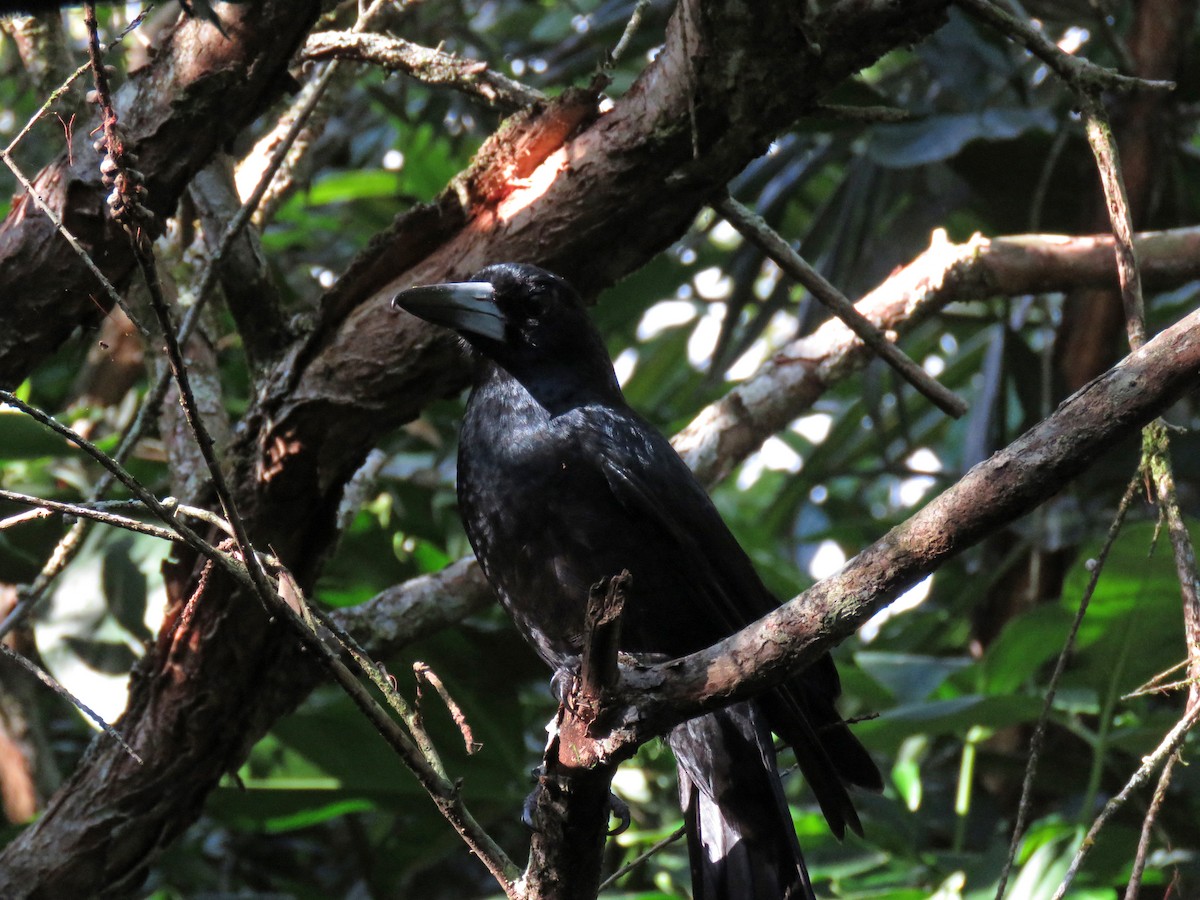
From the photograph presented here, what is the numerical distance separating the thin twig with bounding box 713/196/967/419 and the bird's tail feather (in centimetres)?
72

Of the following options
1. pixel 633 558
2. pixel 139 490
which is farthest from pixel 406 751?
pixel 633 558

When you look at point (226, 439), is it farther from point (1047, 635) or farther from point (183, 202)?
point (1047, 635)

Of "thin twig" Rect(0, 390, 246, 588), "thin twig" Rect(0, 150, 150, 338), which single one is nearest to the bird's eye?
"thin twig" Rect(0, 150, 150, 338)

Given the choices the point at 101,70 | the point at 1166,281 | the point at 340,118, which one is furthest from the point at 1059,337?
the point at 101,70

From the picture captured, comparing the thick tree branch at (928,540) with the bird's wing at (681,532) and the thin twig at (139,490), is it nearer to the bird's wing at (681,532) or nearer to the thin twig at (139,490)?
the thin twig at (139,490)

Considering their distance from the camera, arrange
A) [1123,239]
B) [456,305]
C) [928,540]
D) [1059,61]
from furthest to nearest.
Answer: [456,305] → [1059,61] → [1123,239] → [928,540]

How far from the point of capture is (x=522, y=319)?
2.54 metres

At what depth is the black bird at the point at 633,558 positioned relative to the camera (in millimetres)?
2342

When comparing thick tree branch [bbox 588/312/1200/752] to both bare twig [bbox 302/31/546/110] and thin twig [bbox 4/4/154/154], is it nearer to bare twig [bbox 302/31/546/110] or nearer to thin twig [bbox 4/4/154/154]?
thin twig [bbox 4/4/154/154]

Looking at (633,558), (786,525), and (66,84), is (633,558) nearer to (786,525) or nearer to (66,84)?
(66,84)

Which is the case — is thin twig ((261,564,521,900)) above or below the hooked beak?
below

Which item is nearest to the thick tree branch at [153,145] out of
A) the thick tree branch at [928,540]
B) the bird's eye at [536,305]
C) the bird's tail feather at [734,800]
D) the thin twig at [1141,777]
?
the bird's eye at [536,305]

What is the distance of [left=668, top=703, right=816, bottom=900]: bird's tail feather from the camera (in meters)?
2.51

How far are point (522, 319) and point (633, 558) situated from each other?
21.1 inches
